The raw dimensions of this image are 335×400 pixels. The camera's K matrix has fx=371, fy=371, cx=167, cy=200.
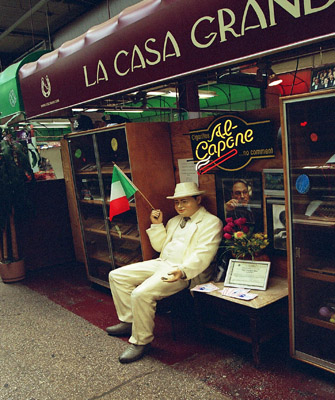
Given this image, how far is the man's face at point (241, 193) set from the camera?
140 inches

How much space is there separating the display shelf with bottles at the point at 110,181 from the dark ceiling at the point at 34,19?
10.9 ft

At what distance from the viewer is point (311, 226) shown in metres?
2.87

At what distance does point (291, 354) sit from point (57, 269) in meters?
4.41

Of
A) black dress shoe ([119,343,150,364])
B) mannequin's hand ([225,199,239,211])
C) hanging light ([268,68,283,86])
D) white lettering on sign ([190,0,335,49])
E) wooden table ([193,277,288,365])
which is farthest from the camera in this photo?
mannequin's hand ([225,199,239,211])

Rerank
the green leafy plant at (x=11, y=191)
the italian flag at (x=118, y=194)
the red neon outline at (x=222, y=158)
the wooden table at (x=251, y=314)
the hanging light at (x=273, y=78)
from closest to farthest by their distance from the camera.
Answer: the wooden table at (x=251, y=314)
the hanging light at (x=273, y=78)
the red neon outline at (x=222, y=158)
the italian flag at (x=118, y=194)
the green leafy plant at (x=11, y=191)

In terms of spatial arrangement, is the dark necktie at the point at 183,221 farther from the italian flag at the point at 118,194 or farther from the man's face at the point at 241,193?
the italian flag at the point at 118,194

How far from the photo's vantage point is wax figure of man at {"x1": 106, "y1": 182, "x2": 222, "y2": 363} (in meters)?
3.36

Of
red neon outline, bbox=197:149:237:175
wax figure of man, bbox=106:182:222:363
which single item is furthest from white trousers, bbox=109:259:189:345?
red neon outline, bbox=197:149:237:175

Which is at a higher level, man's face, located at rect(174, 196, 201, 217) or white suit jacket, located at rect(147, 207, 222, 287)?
man's face, located at rect(174, 196, 201, 217)

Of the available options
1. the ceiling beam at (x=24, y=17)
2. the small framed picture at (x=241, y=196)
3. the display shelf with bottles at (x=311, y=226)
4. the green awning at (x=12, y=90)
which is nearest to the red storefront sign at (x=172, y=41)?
the display shelf with bottles at (x=311, y=226)

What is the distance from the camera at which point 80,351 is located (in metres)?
3.54

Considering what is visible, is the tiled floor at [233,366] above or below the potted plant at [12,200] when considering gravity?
below

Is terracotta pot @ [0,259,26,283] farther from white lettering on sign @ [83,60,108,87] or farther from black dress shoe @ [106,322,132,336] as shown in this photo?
white lettering on sign @ [83,60,108,87]

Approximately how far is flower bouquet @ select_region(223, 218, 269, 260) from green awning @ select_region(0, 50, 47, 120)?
3.74 m
